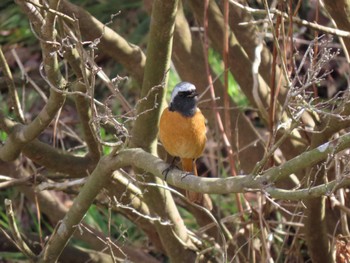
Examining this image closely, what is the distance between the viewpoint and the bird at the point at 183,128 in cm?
357

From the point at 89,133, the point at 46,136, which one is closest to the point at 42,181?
the point at 89,133

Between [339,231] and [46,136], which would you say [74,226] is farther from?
[46,136]

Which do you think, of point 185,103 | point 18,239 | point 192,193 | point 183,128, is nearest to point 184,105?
point 185,103

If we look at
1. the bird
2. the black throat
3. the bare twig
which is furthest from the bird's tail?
the bare twig

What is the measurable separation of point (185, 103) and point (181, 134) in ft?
0.58

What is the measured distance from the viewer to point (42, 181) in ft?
13.0

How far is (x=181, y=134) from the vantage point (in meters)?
3.60

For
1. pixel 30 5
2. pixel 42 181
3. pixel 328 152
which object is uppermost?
pixel 30 5

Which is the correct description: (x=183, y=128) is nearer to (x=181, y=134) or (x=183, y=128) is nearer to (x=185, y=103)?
(x=181, y=134)

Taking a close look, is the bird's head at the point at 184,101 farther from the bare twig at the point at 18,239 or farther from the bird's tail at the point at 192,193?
the bare twig at the point at 18,239

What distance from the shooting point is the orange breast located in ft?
11.7

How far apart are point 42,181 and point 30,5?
1.21m

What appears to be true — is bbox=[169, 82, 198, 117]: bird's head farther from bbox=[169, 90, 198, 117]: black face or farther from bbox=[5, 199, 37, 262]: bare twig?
bbox=[5, 199, 37, 262]: bare twig

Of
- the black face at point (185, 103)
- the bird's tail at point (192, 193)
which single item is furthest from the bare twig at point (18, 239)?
the black face at point (185, 103)
